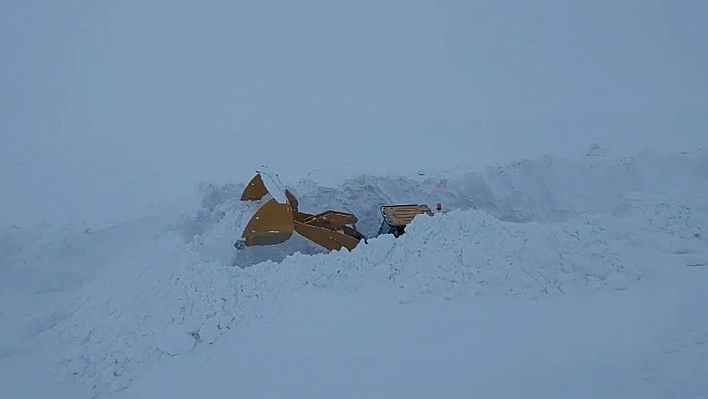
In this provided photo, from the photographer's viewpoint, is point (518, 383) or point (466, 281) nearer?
point (518, 383)

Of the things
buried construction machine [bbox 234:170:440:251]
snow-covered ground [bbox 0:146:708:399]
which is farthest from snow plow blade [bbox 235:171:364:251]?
snow-covered ground [bbox 0:146:708:399]

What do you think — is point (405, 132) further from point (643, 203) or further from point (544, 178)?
point (643, 203)

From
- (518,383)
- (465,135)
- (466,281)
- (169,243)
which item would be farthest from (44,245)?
(465,135)

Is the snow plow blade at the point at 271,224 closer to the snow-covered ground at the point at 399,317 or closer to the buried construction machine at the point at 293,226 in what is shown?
the buried construction machine at the point at 293,226

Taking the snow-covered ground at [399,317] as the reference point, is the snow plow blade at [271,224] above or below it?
above

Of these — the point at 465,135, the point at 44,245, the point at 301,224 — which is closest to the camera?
the point at 301,224

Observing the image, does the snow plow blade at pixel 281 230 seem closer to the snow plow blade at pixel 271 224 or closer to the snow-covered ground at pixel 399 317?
the snow plow blade at pixel 271 224

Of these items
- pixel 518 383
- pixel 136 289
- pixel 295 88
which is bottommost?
pixel 518 383

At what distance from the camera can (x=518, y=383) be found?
12.5 ft

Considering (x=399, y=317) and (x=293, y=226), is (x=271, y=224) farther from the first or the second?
(x=399, y=317)

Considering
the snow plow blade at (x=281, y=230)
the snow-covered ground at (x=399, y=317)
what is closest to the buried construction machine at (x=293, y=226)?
the snow plow blade at (x=281, y=230)

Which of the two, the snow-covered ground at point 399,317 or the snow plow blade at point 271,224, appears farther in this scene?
the snow plow blade at point 271,224

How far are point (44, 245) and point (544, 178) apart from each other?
5.51m

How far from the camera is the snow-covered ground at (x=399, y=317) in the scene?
3934 mm
